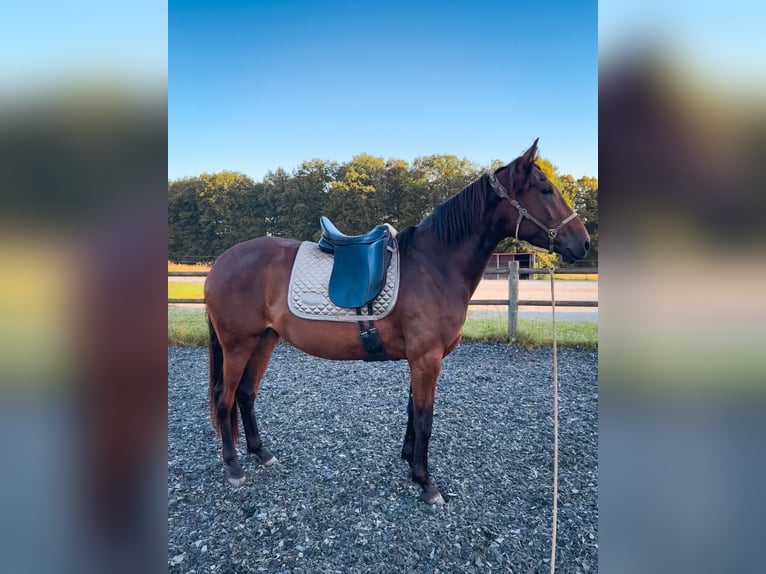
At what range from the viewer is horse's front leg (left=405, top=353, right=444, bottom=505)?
276cm

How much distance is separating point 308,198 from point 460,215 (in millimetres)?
21740

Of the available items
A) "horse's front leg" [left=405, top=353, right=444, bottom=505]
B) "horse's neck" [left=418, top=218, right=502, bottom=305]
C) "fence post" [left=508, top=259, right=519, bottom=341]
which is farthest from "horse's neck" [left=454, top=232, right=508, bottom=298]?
"fence post" [left=508, top=259, right=519, bottom=341]

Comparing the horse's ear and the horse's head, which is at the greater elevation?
the horse's ear

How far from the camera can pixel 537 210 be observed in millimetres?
2588

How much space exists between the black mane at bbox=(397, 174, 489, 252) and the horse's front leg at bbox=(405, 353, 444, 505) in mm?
946

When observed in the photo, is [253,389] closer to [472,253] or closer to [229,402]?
[229,402]

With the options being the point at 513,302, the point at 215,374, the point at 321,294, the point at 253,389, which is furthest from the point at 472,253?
the point at 513,302

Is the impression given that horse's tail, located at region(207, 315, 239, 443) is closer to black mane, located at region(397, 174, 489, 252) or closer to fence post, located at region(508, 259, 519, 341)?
black mane, located at region(397, 174, 489, 252)

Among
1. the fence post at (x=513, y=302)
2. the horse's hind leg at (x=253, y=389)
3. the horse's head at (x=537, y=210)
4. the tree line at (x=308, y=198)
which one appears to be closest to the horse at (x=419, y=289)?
the horse's head at (x=537, y=210)
